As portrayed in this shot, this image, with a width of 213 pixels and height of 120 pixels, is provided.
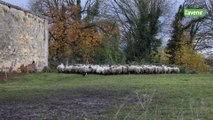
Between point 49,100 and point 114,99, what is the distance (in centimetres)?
135

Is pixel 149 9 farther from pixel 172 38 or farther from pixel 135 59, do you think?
pixel 135 59

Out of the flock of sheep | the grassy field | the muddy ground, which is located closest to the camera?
the grassy field

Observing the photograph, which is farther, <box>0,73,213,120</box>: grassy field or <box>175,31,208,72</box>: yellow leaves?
<box>175,31,208,72</box>: yellow leaves

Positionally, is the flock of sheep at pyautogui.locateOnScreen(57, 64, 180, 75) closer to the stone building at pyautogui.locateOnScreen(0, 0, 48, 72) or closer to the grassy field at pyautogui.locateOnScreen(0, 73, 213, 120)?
the stone building at pyautogui.locateOnScreen(0, 0, 48, 72)

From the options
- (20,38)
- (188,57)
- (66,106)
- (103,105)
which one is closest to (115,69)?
(20,38)

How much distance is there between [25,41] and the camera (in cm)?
2134

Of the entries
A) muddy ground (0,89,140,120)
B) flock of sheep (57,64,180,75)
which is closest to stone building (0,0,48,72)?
flock of sheep (57,64,180,75)

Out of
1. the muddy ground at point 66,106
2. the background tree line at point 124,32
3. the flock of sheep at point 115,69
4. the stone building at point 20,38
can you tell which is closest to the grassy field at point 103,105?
the muddy ground at point 66,106

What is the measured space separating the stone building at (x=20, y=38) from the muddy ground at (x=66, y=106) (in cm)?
889

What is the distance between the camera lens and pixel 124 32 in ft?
130

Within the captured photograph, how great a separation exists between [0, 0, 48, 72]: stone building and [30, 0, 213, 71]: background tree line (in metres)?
10.5

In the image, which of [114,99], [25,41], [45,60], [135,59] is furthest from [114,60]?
Result: [114,99]

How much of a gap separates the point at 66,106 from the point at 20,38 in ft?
42.3

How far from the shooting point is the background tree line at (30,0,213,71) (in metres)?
35.3
